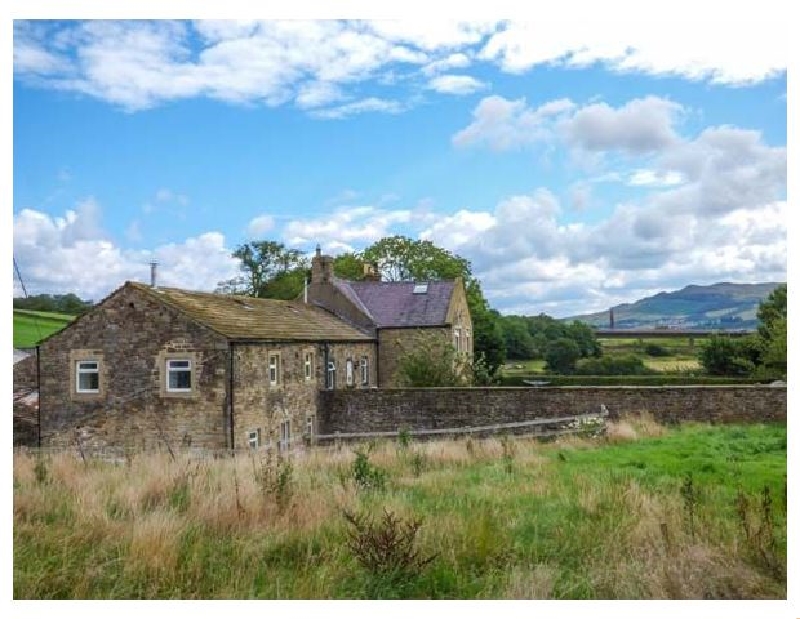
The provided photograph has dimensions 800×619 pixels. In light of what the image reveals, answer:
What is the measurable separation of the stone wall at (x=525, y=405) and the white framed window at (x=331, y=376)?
3.27 ft

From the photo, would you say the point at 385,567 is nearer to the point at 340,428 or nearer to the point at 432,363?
the point at 340,428

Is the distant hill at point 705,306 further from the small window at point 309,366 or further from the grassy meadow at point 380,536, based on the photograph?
the grassy meadow at point 380,536

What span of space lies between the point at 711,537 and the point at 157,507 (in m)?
4.37

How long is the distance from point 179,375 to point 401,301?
12.2m

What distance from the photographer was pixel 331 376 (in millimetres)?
22016

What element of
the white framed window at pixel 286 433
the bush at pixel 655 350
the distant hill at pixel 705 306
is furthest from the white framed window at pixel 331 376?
the bush at pixel 655 350

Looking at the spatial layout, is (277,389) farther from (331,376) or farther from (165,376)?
(331,376)

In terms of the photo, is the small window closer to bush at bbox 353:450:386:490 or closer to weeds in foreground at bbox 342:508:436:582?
bush at bbox 353:450:386:490

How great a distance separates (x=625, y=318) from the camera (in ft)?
85.4

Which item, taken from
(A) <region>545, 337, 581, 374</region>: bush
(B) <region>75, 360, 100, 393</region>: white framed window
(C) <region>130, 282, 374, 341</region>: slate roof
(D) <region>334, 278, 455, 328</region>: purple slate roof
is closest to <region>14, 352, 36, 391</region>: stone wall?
(B) <region>75, 360, 100, 393</region>: white framed window

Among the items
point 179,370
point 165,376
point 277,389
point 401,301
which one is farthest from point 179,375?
point 401,301

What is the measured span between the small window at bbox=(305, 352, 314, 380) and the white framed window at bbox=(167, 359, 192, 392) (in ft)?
13.9

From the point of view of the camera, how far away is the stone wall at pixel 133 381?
52.6 feet
